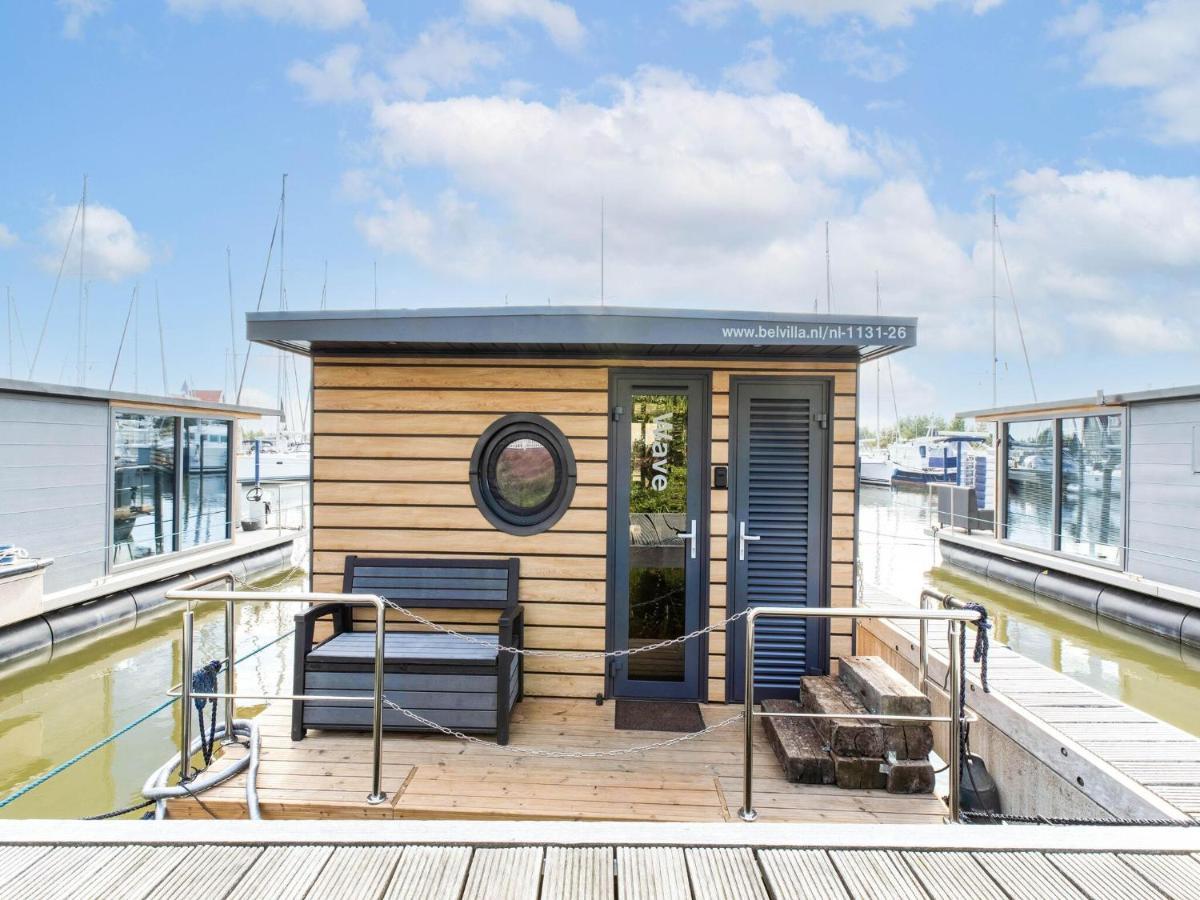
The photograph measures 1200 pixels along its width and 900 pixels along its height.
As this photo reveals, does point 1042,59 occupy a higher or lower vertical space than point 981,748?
higher

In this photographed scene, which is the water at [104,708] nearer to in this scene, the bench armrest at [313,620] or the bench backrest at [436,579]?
the bench armrest at [313,620]

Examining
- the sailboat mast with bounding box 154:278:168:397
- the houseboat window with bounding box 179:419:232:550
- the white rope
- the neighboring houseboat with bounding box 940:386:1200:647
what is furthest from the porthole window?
the sailboat mast with bounding box 154:278:168:397

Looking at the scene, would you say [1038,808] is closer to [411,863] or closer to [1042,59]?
[411,863]

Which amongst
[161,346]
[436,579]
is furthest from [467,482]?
[161,346]

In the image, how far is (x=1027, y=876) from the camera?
1530mm

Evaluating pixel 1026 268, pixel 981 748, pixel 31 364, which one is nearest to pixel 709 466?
pixel 981 748

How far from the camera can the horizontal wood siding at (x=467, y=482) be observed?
3.97 meters

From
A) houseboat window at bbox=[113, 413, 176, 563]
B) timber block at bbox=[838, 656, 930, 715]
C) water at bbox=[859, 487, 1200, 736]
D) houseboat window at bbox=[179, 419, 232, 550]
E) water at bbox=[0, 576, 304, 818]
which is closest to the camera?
timber block at bbox=[838, 656, 930, 715]

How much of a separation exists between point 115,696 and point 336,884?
6.04 metres

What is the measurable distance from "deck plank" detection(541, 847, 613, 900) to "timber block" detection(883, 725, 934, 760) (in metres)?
1.93

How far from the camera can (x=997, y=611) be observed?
9.11 meters

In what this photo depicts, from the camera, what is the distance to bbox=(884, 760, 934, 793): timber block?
114 inches

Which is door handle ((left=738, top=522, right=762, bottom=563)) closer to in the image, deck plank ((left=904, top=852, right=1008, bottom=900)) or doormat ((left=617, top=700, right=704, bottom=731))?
doormat ((left=617, top=700, right=704, bottom=731))

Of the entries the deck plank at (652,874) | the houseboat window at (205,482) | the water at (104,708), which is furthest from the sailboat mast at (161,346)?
the deck plank at (652,874)
